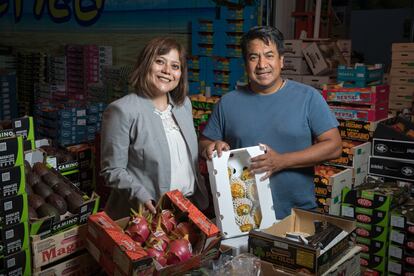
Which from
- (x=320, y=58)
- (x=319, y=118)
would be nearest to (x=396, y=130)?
(x=320, y=58)

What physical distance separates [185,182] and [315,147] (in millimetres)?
656

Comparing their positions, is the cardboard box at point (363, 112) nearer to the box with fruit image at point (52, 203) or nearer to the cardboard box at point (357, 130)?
the cardboard box at point (357, 130)

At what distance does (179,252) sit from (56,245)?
93cm

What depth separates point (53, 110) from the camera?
6.34 m

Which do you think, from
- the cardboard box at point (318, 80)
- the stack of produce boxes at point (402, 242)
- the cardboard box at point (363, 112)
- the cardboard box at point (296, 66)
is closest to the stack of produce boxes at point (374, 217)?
the stack of produce boxes at point (402, 242)

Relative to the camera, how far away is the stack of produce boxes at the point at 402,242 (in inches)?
161

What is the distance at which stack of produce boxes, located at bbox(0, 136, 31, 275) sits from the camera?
8.25ft

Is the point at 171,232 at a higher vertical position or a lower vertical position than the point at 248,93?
lower

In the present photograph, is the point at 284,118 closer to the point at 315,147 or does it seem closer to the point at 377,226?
the point at 315,147

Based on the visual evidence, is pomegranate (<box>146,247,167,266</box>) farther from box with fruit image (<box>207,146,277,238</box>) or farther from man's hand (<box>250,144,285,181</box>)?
man's hand (<box>250,144,285,181</box>)

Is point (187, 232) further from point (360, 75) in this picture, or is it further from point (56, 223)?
point (360, 75)

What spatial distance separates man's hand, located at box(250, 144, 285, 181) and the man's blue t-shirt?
6.6 inches

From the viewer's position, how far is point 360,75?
4.96 m

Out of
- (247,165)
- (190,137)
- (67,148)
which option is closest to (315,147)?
(247,165)
